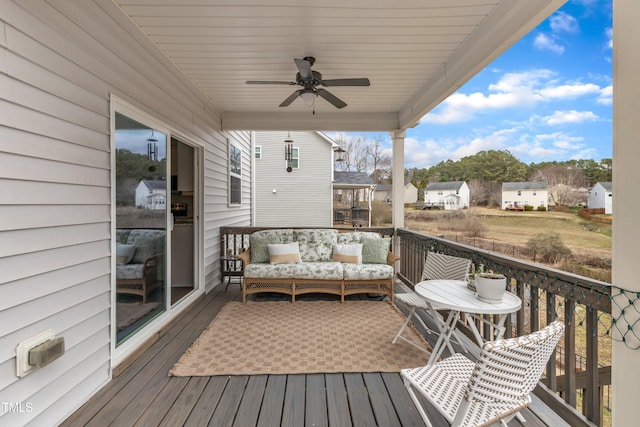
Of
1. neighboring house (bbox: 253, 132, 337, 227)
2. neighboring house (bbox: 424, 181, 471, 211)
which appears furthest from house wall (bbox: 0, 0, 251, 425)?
neighboring house (bbox: 253, 132, 337, 227)

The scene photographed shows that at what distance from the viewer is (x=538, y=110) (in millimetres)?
6082

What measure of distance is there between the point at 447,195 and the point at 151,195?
462 cm

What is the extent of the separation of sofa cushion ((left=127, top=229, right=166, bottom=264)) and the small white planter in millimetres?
2856

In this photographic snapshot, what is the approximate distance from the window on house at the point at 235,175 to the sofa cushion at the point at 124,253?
343cm

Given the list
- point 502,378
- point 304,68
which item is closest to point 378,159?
point 304,68

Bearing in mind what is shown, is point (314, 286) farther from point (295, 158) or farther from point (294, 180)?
point (295, 158)

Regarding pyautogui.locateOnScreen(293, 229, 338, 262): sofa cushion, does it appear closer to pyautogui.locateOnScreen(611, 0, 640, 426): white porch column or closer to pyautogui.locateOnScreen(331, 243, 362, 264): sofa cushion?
pyautogui.locateOnScreen(331, 243, 362, 264): sofa cushion

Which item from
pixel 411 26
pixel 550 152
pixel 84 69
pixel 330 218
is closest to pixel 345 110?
pixel 411 26

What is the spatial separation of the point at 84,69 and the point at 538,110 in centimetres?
714

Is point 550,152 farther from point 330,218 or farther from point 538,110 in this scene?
point 330,218

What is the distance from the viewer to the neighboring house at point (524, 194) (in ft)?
12.1

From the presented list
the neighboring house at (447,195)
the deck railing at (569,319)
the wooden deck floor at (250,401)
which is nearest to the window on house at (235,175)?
the neighboring house at (447,195)

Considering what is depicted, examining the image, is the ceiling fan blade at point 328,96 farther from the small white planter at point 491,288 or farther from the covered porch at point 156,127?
the small white planter at point 491,288

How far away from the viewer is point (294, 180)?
37.6 ft
